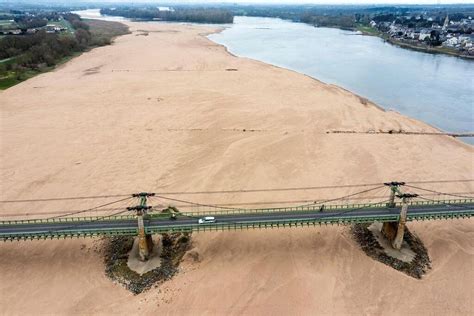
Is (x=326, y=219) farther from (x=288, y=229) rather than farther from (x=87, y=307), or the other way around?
(x=87, y=307)

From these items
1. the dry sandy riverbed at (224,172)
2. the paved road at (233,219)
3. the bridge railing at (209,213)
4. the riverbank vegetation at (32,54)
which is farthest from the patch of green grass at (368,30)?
the paved road at (233,219)

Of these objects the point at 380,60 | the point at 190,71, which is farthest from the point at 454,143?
the point at 380,60

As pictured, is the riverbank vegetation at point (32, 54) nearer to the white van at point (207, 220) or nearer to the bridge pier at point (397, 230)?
the white van at point (207, 220)

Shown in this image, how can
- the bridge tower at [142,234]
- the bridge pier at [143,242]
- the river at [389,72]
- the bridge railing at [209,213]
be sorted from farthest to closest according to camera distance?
1. the river at [389,72]
2. the bridge railing at [209,213]
3. the bridge pier at [143,242]
4. the bridge tower at [142,234]

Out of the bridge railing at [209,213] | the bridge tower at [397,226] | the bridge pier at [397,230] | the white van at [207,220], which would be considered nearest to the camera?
the bridge tower at [397,226]

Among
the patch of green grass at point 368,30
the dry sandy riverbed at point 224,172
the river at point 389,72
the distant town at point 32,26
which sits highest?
the patch of green grass at point 368,30
